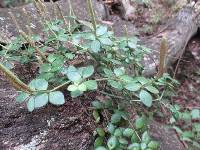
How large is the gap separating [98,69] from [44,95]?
437 millimetres

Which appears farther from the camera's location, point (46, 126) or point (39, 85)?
point (46, 126)

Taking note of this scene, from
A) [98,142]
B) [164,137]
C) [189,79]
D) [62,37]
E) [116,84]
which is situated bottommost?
[189,79]

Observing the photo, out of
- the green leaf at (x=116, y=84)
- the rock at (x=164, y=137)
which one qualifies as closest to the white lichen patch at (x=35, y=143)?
the green leaf at (x=116, y=84)

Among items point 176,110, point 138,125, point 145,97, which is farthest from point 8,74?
point 176,110

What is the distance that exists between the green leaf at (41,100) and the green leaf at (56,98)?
0.06 feet

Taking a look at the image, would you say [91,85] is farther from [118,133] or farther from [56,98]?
[118,133]

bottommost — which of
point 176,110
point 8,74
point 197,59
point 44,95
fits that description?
point 197,59

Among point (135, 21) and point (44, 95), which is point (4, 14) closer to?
point (44, 95)

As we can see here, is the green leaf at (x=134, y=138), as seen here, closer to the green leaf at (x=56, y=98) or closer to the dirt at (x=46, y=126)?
the dirt at (x=46, y=126)

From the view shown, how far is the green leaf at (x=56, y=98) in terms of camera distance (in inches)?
46.9

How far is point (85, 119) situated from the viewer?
1.59 meters

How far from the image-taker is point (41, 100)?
47.3 inches

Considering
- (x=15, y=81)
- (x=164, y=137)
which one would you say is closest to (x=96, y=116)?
(x=15, y=81)

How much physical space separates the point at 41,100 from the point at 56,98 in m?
0.05
